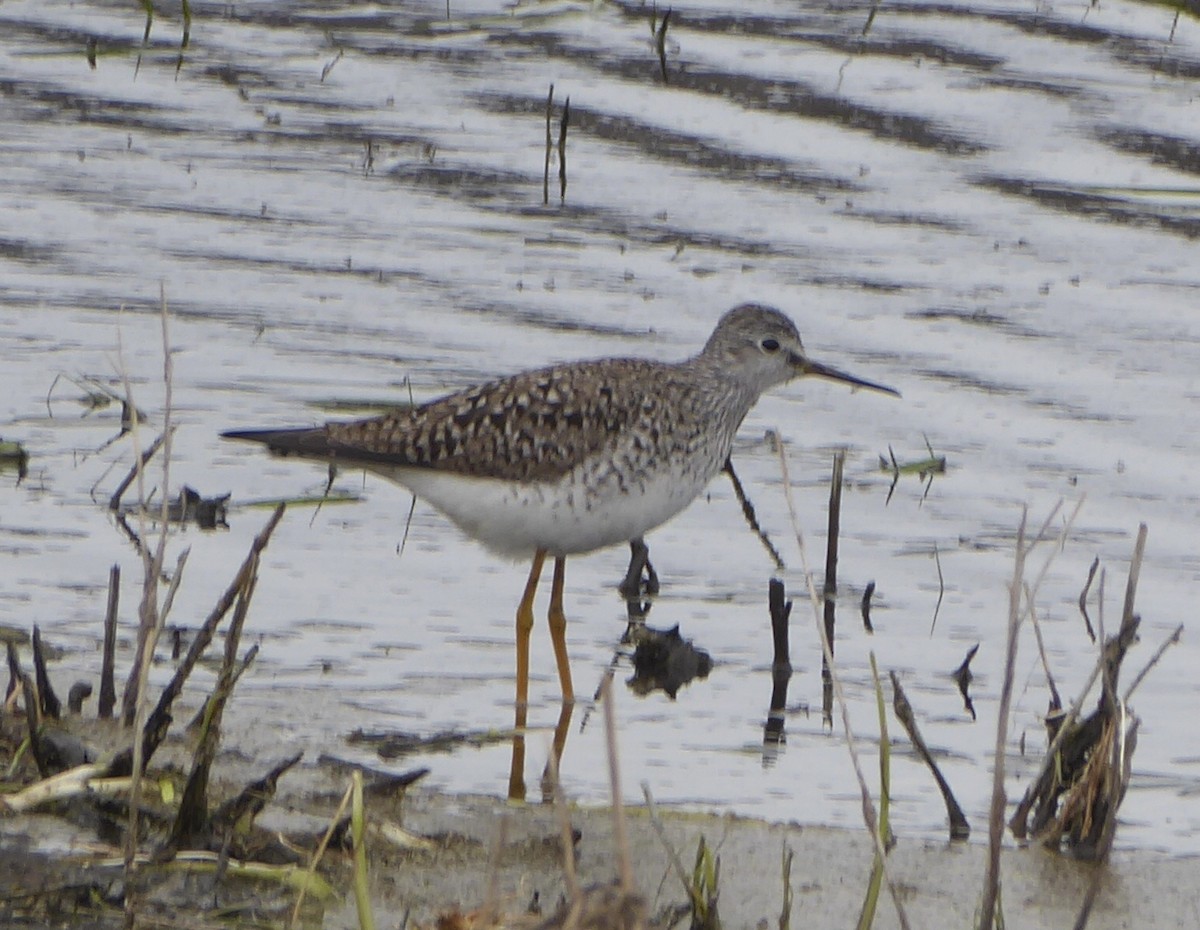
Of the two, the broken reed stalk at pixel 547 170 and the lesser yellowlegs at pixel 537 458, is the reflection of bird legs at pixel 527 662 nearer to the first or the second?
the lesser yellowlegs at pixel 537 458

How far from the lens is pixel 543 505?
6227mm

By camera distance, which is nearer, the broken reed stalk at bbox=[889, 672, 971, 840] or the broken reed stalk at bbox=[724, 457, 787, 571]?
the broken reed stalk at bbox=[889, 672, 971, 840]

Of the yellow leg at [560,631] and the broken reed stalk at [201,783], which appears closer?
the broken reed stalk at [201,783]

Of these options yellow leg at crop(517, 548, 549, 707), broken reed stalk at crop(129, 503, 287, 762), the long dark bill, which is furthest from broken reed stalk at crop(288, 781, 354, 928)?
the long dark bill

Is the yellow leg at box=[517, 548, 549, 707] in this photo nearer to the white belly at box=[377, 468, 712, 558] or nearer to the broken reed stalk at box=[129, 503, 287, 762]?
the white belly at box=[377, 468, 712, 558]

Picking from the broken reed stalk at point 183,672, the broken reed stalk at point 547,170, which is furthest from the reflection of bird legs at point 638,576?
the broken reed stalk at point 547,170

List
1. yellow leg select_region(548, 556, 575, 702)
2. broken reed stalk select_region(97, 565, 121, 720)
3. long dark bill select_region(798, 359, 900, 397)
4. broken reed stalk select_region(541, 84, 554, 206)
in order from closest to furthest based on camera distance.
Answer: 1. broken reed stalk select_region(97, 565, 121, 720)
2. yellow leg select_region(548, 556, 575, 702)
3. long dark bill select_region(798, 359, 900, 397)
4. broken reed stalk select_region(541, 84, 554, 206)

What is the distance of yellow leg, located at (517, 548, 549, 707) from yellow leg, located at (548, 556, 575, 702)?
30mm

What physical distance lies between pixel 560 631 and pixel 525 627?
0.10m

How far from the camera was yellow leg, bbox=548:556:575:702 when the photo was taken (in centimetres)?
615

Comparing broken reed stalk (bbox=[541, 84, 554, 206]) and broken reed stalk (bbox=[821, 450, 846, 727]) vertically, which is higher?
broken reed stalk (bbox=[541, 84, 554, 206])

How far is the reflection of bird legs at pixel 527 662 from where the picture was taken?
227 inches

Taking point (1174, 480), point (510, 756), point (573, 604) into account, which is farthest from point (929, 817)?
point (1174, 480)

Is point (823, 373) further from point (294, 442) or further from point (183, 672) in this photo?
point (183, 672)
